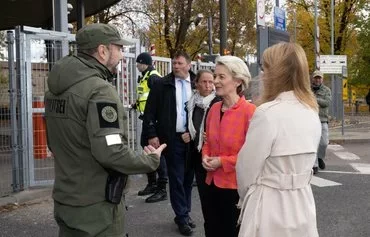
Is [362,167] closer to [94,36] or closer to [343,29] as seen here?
[94,36]

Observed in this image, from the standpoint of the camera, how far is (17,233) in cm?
584

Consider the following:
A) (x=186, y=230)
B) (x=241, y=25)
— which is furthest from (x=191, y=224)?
(x=241, y=25)

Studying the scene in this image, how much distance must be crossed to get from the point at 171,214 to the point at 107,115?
401cm

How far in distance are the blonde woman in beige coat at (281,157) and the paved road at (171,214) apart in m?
2.97

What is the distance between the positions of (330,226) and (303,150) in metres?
3.54

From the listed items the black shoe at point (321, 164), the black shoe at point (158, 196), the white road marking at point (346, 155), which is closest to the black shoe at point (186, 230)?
the black shoe at point (158, 196)

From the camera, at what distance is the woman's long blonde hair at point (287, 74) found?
9.20ft

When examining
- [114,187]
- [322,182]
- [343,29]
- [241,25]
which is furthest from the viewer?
[241,25]

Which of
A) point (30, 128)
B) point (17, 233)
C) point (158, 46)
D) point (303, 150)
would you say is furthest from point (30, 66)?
point (158, 46)

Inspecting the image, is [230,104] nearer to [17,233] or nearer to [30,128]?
[17,233]

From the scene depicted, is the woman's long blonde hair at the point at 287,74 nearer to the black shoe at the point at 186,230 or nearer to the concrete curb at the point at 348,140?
the black shoe at the point at 186,230

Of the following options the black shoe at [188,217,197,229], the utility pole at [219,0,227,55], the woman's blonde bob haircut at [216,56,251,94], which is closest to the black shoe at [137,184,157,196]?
the black shoe at [188,217,197,229]

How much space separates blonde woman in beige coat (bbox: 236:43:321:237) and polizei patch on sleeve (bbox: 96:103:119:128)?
697 mm

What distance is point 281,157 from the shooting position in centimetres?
271
